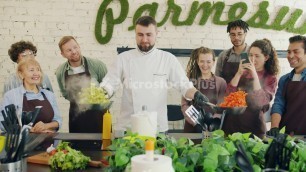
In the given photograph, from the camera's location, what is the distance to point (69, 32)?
407cm

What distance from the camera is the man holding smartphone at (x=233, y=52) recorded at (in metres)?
4.07

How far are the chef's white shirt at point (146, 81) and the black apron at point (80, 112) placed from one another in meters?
Answer: 0.24

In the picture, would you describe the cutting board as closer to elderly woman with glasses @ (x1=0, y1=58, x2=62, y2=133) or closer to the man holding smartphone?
elderly woman with glasses @ (x1=0, y1=58, x2=62, y2=133)

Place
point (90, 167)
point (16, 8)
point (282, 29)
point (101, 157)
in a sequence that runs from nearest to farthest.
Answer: point (90, 167) < point (101, 157) < point (16, 8) < point (282, 29)

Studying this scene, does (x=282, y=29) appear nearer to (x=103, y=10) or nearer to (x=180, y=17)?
(x=180, y=17)

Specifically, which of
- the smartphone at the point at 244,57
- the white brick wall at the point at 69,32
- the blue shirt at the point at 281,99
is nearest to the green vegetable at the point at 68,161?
the blue shirt at the point at 281,99

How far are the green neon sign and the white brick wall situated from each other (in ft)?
0.16

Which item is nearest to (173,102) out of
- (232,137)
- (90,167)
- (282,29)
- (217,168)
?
(282,29)

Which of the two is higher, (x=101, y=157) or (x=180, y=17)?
(x=180, y=17)

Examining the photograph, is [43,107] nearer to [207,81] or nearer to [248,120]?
[207,81]

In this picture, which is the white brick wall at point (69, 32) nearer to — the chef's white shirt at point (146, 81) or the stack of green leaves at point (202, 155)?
the chef's white shirt at point (146, 81)

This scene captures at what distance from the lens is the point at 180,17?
4.21m

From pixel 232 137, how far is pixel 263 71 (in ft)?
9.15

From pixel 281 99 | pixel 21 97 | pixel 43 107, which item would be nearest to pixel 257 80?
pixel 281 99
